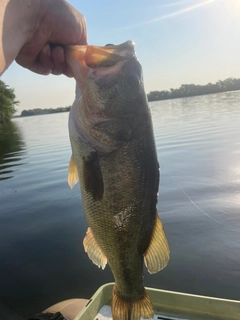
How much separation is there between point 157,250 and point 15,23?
180 centimetres

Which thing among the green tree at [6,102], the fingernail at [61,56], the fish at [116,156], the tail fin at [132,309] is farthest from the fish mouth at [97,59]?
the green tree at [6,102]

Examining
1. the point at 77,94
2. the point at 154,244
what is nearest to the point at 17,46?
the point at 77,94

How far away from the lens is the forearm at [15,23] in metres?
1.94

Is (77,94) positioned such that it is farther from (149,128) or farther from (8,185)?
(8,185)

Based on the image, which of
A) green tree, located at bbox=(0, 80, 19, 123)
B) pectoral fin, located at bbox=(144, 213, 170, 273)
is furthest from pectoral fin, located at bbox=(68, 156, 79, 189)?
green tree, located at bbox=(0, 80, 19, 123)

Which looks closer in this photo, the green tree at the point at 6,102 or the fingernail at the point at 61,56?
the fingernail at the point at 61,56

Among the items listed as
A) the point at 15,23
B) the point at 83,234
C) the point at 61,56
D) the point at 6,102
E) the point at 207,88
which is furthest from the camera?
the point at 207,88

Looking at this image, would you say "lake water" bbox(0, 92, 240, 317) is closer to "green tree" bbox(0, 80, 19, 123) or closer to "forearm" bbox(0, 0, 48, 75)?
"forearm" bbox(0, 0, 48, 75)

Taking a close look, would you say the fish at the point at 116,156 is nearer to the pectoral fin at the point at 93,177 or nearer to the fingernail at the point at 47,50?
the pectoral fin at the point at 93,177

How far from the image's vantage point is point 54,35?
233 centimetres

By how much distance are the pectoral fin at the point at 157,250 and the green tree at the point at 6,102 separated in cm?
6779

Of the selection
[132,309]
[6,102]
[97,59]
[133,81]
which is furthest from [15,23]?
[6,102]

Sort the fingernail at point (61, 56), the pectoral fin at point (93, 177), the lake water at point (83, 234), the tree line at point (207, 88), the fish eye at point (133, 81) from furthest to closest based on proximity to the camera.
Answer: the tree line at point (207, 88), the lake water at point (83, 234), the fingernail at point (61, 56), the fish eye at point (133, 81), the pectoral fin at point (93, 177)

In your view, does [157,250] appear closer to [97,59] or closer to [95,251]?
[95,251]
